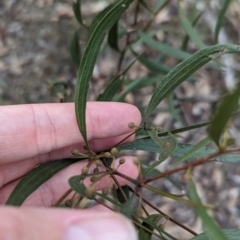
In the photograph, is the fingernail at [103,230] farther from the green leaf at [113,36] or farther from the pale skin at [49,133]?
the green leaf at [113,36]

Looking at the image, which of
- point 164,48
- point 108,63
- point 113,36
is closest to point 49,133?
point 113,36

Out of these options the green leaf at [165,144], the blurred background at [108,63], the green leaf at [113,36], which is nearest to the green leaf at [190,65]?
the green leaf at [165,144]

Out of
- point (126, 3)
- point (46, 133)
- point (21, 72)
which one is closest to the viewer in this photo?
point (126, 3)

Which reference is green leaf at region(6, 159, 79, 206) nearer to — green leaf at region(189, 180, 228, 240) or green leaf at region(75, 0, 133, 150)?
Result: green leaf at region(75, 0, 133, 150)

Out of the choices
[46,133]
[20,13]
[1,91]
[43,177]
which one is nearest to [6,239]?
[43,177]

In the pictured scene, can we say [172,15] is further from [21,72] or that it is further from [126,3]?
[126,3]

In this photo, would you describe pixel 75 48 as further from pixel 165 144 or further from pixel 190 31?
pixel 165 144

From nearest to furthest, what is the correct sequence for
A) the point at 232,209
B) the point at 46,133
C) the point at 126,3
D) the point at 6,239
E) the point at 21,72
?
the point at 6,239, the point at 126,3, the point at 46,133, the point at 232,209, the point at 21,72

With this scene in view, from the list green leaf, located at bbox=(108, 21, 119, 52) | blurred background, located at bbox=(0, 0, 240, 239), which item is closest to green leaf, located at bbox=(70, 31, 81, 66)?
green leaf, located at bbox=(108, 21, 119, 52)
